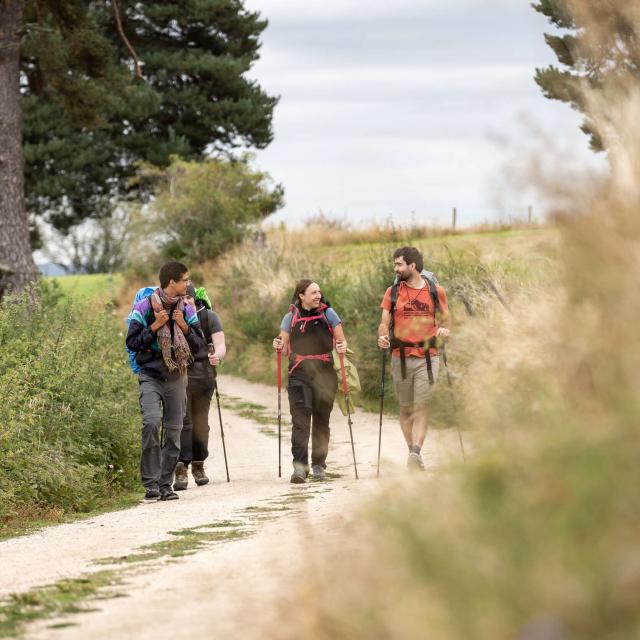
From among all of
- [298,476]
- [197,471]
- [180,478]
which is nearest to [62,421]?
[180,478]

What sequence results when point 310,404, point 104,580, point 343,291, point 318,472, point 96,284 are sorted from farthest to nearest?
point 96,284 < point 343,291 < point 318,472 < point 310,404 < point 104,580

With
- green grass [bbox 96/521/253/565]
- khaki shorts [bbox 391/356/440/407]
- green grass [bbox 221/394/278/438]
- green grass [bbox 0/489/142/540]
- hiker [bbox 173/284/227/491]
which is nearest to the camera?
green grass [bbox 96/521/253/565]

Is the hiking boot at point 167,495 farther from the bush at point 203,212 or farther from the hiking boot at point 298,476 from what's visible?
the bush at point 203,212

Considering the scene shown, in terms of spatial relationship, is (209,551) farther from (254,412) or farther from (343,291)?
(343,291)

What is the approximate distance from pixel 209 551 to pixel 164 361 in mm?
4075

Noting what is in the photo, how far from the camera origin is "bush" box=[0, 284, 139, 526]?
10.9 metres

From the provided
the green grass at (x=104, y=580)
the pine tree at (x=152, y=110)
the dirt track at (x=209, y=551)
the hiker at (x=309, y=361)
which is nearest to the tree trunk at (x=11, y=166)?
the dirt track at (x=209, y=551)

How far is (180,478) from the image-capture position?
1271 cm

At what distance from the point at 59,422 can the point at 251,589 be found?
6.74 meters

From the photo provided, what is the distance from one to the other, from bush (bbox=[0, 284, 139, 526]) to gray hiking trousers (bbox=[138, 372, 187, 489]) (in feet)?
1.78

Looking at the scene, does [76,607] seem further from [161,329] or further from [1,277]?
[1,277]

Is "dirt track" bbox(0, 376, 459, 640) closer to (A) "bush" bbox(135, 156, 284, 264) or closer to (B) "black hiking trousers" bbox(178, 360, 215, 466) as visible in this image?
(B) "black hiking trousers" bbox(178, 360, 215, 466)

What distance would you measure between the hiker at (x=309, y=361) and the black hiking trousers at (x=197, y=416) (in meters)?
1.07

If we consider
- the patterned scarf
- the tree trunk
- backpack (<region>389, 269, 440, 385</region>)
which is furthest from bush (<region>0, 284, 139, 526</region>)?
the tree trunk
